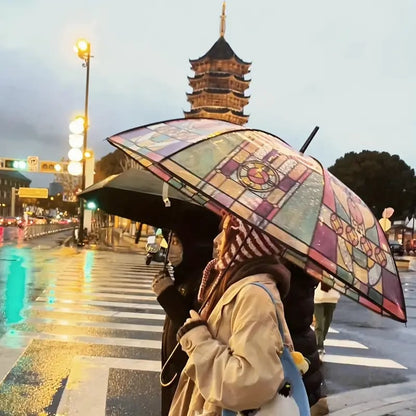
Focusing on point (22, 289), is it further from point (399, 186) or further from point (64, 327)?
point (399, 186)

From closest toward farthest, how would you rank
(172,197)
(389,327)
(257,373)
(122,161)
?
(257,373) < (172,197) < (389,327) < (122,161)

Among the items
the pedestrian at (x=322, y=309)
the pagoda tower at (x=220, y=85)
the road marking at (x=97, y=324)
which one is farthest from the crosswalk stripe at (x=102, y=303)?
the pagoda tower at (x=220, y=85)

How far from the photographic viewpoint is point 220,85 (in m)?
70.0

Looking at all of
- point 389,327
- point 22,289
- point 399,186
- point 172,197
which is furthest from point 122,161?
point 172,197

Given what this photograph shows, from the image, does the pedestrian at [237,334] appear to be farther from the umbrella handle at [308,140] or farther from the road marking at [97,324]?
the road marking at [97,324]

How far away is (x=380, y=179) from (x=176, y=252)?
56053mm

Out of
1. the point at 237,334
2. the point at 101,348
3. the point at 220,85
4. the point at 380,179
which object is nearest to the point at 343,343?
the point at 101,348

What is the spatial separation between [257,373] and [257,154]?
880mm

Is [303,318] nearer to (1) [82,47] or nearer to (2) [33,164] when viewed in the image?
(1) [82,47]

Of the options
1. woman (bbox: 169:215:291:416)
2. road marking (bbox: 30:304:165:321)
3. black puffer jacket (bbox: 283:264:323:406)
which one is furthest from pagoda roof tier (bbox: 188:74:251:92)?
woman (bbox: 169:215:291:416)

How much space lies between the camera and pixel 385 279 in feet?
6.95

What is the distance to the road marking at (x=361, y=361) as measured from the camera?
6980 mm

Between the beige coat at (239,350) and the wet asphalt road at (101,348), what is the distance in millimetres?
3180

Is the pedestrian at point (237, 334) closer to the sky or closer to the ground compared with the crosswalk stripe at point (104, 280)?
closer to the sky
